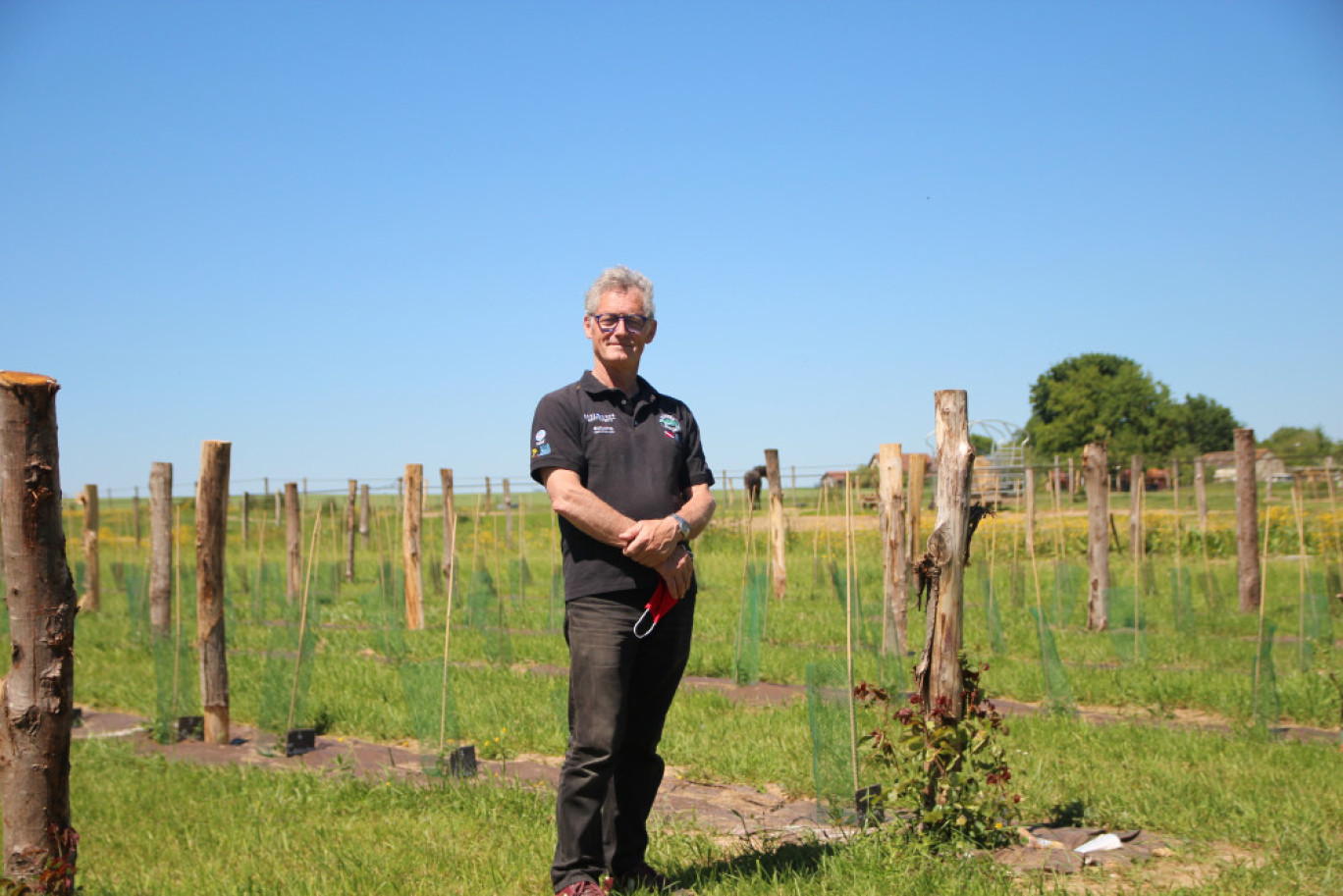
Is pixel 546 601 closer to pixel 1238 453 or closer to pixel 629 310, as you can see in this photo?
pixel 1238 453

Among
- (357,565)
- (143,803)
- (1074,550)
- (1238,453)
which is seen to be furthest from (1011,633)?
(357,565)

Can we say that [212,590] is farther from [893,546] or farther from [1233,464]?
[1233,464]

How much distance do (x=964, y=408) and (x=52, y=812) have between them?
10.6ft

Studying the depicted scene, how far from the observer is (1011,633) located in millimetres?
9359

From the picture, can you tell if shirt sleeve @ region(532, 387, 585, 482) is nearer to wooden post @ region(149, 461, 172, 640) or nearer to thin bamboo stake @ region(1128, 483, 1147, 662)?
thin bamboo stake @ region(1128, 483, 1147, 662)

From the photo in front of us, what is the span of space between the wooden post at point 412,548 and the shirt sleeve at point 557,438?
27.1 ft

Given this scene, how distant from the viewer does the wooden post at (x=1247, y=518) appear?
35.9 ft

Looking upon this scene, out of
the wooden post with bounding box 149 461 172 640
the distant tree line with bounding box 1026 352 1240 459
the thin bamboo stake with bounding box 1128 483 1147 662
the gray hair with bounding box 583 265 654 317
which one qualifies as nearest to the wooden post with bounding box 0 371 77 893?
the gray hair with bounding box 583 265 654 317

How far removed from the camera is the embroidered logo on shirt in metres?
3.18

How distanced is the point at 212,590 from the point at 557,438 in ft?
13.8

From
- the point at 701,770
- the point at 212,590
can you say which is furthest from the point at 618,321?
the point at 212,590

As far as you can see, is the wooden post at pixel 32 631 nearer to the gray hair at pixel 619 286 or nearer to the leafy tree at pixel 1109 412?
the gray hair at pixel 619 286

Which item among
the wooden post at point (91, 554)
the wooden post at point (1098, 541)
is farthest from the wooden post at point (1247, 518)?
the wooden post at point (91, 554)

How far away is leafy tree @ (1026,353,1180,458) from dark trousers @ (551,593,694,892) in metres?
55.1
